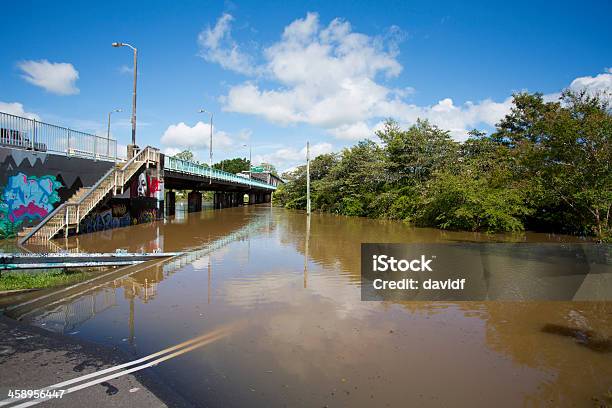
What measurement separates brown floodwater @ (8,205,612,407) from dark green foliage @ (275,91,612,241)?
8.42 meters

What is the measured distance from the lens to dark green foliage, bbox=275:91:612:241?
14.6 metres

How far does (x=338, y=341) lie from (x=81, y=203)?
17.0 meters

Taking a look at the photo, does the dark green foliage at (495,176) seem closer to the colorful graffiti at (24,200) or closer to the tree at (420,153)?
the tree at (420,153)

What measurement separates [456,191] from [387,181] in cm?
1232

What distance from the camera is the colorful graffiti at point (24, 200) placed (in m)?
16.6

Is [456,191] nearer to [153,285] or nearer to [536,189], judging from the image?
[536,189]

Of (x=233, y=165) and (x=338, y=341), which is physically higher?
(x=233, y=165)

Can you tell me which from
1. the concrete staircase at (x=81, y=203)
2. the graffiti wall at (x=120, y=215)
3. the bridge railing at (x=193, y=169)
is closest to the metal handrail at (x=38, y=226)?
the concrete staircase at (x=81, y=203)

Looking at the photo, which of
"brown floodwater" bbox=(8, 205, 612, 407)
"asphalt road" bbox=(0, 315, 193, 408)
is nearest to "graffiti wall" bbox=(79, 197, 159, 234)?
"brown floodwater" bbox=(8, 205, 612, 407)

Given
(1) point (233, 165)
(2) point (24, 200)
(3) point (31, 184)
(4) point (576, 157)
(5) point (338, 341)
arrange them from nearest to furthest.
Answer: (5) point (338, 341), (4) point (576, 157), (2) point (24, 200), (3) point (31, 184), (1) point (233, 165)

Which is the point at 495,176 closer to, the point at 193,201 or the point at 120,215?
the point at 120,215

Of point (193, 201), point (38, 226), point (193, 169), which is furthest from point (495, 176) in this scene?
point (193, 201)

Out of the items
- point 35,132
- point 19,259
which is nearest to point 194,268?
point 19,259

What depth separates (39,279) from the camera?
9.16 meters
